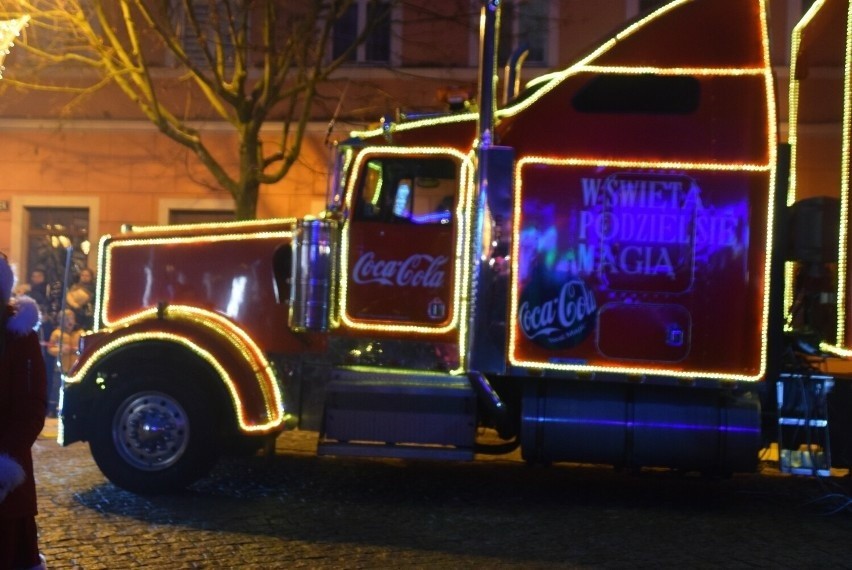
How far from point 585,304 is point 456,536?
1865mm

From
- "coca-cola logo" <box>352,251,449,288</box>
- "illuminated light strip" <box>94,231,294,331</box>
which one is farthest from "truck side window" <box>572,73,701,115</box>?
"illuminated light strip" <box>94,231,294,331</box>

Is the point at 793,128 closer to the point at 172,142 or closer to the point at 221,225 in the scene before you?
the point at 221,225

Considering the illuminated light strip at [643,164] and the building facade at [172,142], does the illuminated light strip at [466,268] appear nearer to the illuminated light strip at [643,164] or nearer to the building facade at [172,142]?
the illuminated light strip at [643,164]

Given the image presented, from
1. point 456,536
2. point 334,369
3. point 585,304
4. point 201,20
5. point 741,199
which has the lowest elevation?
point 456,536

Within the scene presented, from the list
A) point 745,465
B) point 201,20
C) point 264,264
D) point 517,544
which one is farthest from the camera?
point 201,20

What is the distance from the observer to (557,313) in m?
7.61

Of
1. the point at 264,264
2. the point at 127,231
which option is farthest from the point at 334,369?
the point at 127,231

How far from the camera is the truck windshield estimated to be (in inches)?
316

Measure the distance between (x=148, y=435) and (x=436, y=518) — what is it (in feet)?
7.22

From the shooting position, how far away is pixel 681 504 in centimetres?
831

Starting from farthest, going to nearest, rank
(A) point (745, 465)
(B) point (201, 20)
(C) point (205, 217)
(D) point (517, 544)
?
(C) point (205, 217)
(B) point (201, 20)
(A) point (745, 465)
(D) point (517, 544)

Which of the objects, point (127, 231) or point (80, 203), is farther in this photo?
point (80, 203)

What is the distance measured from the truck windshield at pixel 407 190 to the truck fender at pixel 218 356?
52.1 inches

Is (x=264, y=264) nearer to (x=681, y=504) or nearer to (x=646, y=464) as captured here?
(x=646, y=464)
